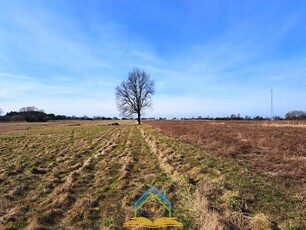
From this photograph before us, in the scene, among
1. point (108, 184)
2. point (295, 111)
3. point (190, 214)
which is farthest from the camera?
point (295, 111)

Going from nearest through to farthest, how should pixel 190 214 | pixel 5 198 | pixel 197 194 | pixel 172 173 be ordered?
pixel 190 214, pixel 197 194, pixel 5 198, pixel 172 173

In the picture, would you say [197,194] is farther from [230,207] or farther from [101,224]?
[101,224]

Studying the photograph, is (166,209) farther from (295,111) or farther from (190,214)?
(295,111)

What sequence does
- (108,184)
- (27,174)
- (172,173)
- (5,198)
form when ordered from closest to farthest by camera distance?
(5,198) < (108,184) < (172,173) < (27,174)

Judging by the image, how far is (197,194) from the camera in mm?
5590

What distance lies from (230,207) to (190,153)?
635 centimetres

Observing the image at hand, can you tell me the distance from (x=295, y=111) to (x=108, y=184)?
269 feet

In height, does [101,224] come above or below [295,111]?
below

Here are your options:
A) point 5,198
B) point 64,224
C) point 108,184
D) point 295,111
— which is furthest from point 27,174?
point 295,111

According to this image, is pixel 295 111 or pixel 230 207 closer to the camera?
pixel 230 207

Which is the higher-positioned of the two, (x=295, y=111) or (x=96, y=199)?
(x=295, y=111)

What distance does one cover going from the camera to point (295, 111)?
242 feet

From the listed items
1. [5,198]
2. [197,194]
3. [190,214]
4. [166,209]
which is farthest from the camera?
[5,198]

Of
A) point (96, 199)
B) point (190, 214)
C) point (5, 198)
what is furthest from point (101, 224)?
point (5, 198)
